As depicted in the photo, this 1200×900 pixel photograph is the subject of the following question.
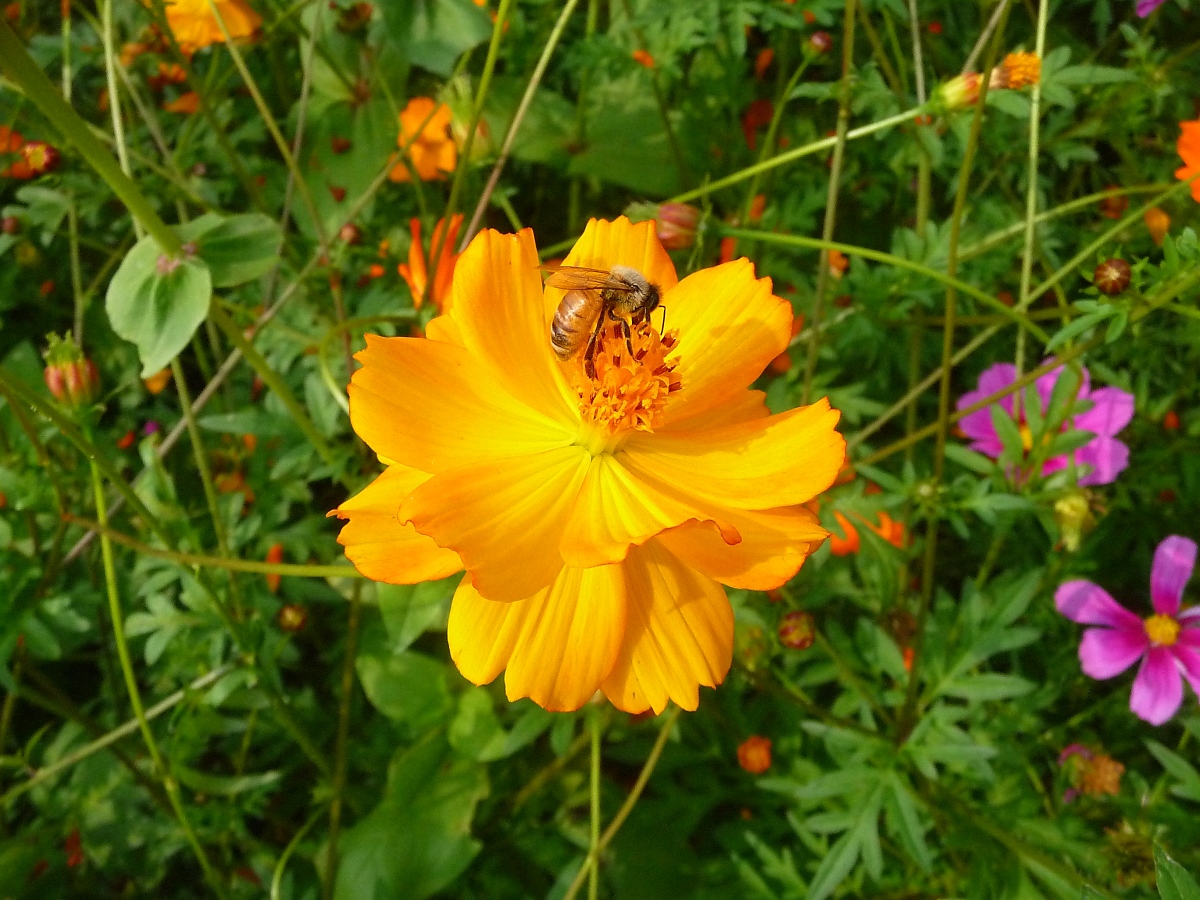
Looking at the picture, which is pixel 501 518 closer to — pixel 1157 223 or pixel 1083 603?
pixel 1083 603

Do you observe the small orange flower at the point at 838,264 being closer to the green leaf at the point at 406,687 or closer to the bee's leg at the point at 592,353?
the bee's leg at the point at 592,353

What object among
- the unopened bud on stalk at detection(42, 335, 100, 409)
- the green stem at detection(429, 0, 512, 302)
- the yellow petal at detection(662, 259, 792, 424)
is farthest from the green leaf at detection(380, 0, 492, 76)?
the unopened bud on stalk at detection(42, 335, 100, 409)

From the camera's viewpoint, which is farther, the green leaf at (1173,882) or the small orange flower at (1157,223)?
the small orange flower at (1157,223)

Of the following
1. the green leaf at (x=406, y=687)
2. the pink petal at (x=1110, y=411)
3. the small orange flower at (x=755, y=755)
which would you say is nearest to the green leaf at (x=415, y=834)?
the green leaf at (x=406, y=687)

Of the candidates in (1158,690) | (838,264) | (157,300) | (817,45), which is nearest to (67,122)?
(157,300)

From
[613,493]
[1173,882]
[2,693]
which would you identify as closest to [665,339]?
[613,493]

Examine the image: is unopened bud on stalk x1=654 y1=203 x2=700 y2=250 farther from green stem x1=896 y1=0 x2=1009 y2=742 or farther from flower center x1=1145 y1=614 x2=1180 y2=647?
flower center x1=1145 y1=614 x2=1180 y2=647

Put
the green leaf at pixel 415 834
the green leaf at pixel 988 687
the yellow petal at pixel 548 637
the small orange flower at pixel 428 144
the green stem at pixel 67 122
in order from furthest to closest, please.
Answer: the small orange flower at pixel 428 144 → the green leaf at pixel 415 834 → the green leaf at pixel 988 687 → the yellow petal at pixel 548 637 → the green stem at pixel 67 122
